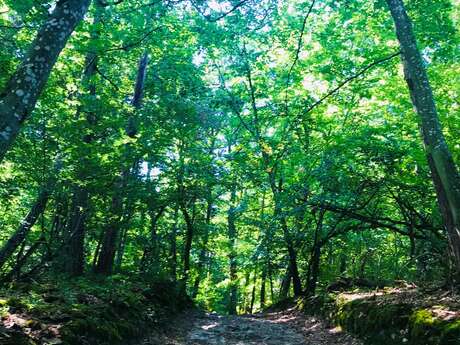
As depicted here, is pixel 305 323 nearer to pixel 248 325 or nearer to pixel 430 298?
pixel 248 325

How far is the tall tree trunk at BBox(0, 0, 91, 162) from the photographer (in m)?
3.81

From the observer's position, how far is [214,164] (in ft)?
47.6

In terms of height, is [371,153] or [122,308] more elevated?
[371,153]

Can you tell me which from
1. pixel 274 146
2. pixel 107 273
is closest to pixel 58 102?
pixel 107 273

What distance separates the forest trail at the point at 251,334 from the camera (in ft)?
28.1

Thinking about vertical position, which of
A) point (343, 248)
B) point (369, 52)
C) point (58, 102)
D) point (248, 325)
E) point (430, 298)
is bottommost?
point (248, 325)

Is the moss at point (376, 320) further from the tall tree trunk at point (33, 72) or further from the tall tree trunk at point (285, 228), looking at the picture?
the tall tree trunk at point (33, 72)

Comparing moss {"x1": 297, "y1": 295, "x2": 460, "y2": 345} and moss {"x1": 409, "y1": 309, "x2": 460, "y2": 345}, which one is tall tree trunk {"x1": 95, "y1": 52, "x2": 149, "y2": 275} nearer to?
moss {"x1": 297, "y1": 295, "x2": 460, "y2": 345}

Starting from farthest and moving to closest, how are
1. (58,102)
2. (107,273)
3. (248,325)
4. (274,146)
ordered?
(274,146) < (107,273) < (248,325) < (58,102)

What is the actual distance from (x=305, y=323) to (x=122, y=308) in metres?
5.87

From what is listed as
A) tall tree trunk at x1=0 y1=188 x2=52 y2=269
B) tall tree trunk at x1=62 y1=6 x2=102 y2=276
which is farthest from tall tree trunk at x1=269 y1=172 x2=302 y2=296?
tall tree trunk at x1=0 y1=188 x2=52 y2=269

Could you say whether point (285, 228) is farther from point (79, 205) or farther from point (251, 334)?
point (79, 205)

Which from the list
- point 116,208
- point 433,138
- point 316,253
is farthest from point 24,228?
point 316,253

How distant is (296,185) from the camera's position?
1048cm
